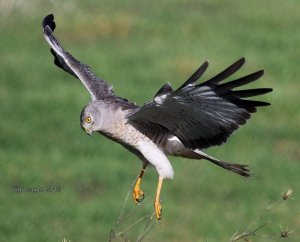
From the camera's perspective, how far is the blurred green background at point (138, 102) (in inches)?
486

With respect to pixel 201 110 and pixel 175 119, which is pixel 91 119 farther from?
pixel 201 110

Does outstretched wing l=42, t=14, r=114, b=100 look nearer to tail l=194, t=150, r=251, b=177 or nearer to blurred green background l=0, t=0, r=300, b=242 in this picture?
tail l=194, t=150, r=251, b=177

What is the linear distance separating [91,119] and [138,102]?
290 inches

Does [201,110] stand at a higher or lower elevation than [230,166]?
higher

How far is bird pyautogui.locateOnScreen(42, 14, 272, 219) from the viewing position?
7.34m

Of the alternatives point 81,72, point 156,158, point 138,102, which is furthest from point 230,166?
point 138,102

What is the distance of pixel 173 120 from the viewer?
7.67 metres

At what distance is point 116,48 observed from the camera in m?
18.1

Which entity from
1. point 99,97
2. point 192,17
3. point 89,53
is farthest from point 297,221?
point 192,17

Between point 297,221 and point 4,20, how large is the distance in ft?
26.5

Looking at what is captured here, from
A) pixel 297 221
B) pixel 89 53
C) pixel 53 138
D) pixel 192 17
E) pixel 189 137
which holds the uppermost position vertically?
pixel 192 17

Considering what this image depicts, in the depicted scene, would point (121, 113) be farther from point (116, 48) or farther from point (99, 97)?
point (116, 48)

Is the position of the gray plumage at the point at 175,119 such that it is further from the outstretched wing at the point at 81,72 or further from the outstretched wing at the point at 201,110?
the outstretched wing at the point at 81,72

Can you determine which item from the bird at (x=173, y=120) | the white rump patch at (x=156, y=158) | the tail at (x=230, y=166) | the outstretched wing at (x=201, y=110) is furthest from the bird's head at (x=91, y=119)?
the tail at (x=230, y=166)
